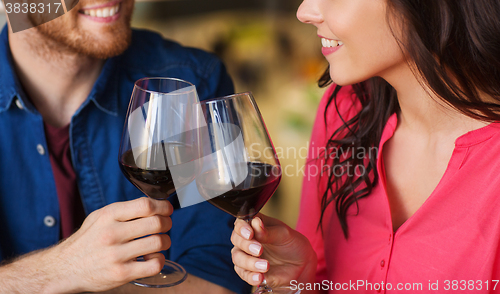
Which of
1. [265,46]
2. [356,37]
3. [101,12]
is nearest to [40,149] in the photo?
[101,12]

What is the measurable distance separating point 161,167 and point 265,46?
175 cm

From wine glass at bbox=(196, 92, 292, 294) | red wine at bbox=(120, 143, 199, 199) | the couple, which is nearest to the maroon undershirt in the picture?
the couple

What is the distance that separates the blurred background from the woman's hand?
→ 138cm

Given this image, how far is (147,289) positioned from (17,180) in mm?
658

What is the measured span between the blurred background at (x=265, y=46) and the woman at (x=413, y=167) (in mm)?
1195

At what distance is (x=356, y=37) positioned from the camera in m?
0.90

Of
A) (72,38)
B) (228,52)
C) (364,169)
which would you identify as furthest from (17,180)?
(228,52)

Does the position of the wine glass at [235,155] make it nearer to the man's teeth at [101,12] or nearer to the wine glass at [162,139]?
the wine glass at [162,139]

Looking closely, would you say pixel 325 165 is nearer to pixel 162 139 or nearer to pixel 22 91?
pixel 162 139

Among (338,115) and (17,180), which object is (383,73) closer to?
(338,115)

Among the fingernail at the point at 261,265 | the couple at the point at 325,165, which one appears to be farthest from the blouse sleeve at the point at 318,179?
the fingernail at the point at 261,265

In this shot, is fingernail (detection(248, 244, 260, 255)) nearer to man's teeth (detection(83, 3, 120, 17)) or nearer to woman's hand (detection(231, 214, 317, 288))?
woman's hand (detection(231, 214, 317, 288))

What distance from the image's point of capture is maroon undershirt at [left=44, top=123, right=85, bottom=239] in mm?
1290

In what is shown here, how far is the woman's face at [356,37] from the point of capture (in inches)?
34.5
